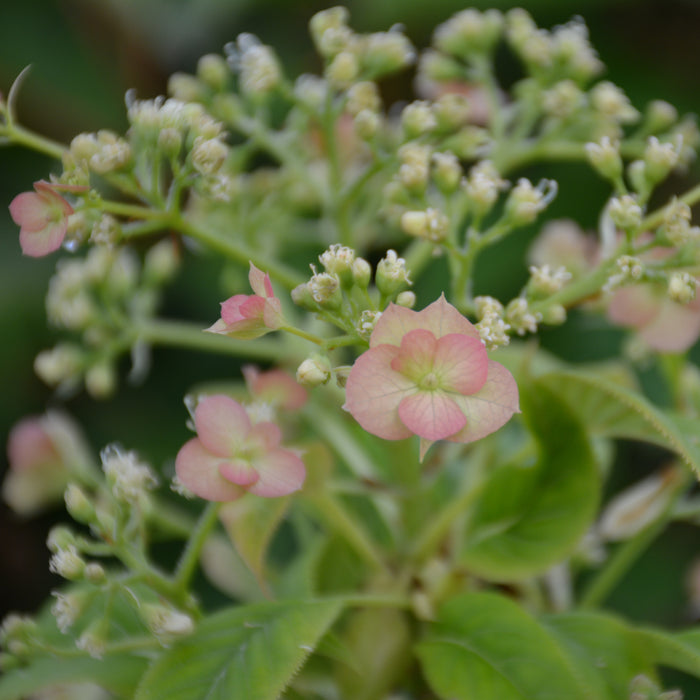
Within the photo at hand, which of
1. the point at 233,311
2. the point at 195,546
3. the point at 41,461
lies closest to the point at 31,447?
the point at 41,461

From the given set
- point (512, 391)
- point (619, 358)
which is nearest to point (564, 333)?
point (619, 358)

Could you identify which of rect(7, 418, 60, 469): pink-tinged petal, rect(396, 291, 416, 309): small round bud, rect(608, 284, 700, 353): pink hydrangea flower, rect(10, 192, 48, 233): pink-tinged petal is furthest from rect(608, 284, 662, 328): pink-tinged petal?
rect(7, 418, 60, 469): pink-tinged petal

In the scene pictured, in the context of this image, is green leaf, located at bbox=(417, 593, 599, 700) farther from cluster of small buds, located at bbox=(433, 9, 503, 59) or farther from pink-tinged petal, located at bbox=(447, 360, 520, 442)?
cluster of small buds, located at bbox=(433, 9, 503, 59)

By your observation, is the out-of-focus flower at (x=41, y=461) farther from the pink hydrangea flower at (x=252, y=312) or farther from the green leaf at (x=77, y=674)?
the pink hydrangea flower at (x=252, y=312)

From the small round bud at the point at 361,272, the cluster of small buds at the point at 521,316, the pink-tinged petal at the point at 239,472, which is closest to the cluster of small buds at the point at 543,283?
the cluster of small buds at the point at 521,316

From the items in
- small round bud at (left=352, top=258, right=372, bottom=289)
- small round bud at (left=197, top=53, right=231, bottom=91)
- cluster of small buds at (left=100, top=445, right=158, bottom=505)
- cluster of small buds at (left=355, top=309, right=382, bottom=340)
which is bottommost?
cluster of small buds at (left=100, top=445, right=158, bottom=505)

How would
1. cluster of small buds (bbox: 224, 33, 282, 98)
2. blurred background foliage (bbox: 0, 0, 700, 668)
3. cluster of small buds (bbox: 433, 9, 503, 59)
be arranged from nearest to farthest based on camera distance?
cluster of small buds (bbox: 224, 33, 282, 98) → cluster of small buds (bbox: 433, 9, 503, 59) → blurred background foliage (bbox: 0, 0, 700, 668)
